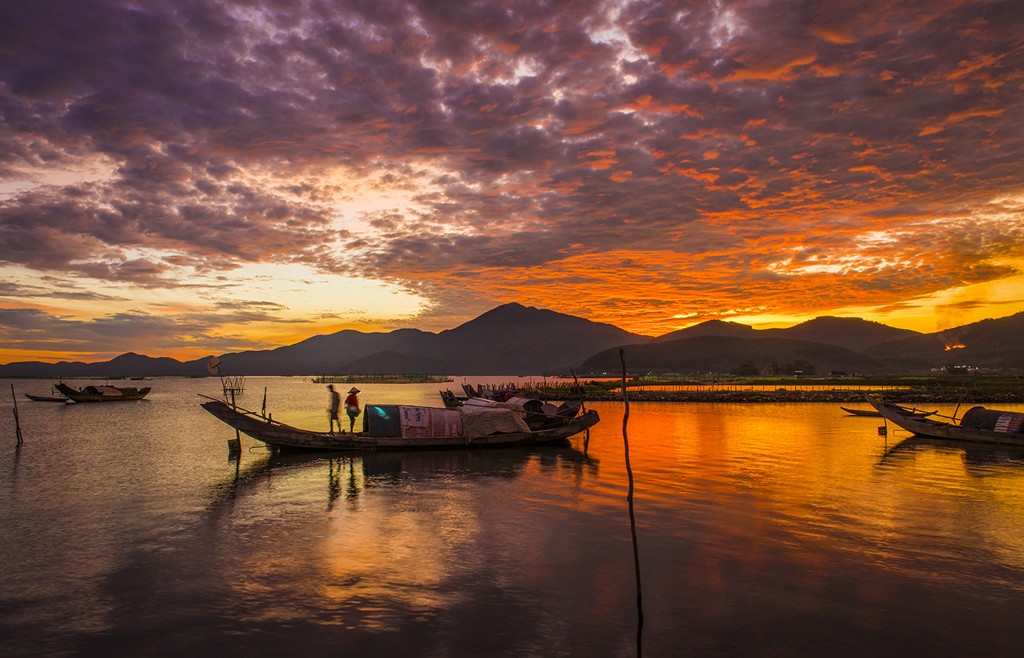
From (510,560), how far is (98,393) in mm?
83326

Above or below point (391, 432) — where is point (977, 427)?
below

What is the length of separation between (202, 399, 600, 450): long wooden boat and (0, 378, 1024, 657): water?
6.16 ft

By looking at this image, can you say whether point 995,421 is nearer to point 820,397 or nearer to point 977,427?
point 977,427

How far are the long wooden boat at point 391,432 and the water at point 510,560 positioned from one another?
1.88 m

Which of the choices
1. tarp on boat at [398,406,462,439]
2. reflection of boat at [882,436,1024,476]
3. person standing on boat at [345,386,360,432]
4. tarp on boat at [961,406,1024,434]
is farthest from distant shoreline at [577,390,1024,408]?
person standing on boat at [345,386,360,432]

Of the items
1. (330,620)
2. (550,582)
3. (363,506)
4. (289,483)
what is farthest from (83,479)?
(550,582)

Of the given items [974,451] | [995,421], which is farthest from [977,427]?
[974,451]

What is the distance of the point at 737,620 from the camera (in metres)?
8.34

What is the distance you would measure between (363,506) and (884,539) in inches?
531

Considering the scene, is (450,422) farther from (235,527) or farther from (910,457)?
(910,457)

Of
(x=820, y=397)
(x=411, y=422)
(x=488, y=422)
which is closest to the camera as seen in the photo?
(x=411, y=422)

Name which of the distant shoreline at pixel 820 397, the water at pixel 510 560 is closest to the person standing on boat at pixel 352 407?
the water at pixel 510 560

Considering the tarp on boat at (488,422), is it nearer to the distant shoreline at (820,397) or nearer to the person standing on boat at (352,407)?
the person standing on boat at (352,407)

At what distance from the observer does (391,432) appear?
80.7ft
